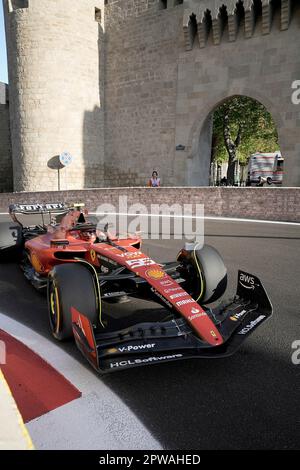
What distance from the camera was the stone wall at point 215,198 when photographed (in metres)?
10.7

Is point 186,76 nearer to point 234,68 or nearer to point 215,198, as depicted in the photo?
point 234,68

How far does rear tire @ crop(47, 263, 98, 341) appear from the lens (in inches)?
108

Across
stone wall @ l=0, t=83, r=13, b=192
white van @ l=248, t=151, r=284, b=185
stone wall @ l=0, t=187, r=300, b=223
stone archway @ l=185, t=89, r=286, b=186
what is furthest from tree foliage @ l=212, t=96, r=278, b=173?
stone wall @ l=0, t=83, r=13, b=192

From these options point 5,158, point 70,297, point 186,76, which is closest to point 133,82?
point 186,76

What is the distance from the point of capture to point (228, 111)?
2478cm

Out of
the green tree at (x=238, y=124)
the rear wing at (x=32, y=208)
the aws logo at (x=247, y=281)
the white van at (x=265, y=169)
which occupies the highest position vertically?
the green tree at (x=238, y=124)

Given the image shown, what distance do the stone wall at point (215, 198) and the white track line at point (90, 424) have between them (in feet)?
30.7

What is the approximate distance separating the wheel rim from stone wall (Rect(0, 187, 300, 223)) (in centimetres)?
896

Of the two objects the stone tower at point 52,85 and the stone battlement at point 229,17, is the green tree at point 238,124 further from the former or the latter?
the stone tower at point 52,85

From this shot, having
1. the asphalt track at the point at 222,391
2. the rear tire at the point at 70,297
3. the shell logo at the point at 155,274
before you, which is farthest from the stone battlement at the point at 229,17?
the rear tire at the point at 70,297

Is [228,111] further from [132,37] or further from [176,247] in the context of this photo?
[176,247]
